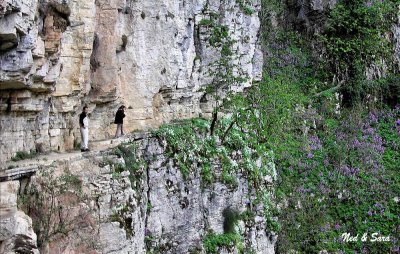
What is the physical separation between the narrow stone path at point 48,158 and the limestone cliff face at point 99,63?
1.31 feet

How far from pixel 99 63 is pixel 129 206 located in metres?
4.63

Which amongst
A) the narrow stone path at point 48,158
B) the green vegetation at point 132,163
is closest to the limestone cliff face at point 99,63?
the narrow stone path at point 48,158

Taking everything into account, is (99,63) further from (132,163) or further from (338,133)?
(338,133)

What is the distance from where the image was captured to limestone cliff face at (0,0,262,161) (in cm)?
1187

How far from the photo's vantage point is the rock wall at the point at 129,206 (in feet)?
38.1

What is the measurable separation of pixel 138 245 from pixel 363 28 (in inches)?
902

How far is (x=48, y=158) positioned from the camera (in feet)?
42.1

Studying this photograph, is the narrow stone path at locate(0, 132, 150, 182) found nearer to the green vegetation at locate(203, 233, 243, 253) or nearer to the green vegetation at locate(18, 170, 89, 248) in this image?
the green vegetation at locate(18, 170, 89, 248)

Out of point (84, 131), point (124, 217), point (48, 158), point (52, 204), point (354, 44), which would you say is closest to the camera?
point (52, 204)

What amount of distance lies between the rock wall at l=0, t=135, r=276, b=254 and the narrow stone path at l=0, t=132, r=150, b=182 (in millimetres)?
69

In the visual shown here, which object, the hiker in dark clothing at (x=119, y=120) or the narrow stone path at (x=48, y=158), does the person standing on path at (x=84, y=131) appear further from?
the hiker in dark clothing at (x=119, y=120)

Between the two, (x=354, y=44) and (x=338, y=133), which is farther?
(x=354, y=44)

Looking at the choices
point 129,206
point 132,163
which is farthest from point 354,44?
point 129,206

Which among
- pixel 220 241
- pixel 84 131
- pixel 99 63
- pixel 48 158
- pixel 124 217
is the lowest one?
pixel 220 241
